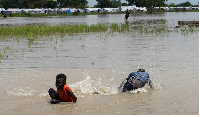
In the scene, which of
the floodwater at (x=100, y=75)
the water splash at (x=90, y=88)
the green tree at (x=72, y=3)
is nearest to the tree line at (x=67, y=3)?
the green tree at (x=72, y=3)

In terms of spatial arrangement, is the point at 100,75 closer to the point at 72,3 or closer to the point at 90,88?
the point at 90,88

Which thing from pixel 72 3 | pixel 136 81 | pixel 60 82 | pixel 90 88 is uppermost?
pixel 72 3

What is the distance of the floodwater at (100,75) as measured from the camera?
7645 mm

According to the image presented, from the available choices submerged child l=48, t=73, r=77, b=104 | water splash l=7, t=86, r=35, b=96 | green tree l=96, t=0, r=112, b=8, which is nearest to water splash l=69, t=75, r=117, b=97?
submerged child l=48, t=73, r=77, b=104

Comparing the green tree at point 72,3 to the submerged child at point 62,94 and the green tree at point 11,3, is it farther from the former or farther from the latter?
the submerged child at point 62,94

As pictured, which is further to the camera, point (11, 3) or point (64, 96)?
point (11, 3)

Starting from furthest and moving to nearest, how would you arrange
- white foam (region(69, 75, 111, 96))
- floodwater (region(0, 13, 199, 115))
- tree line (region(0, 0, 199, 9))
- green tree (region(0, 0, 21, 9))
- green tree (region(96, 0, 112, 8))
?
green tree (region(0, 0, 21, 9)) < green tree (region(96, 0, 112, 8)) < tree line (region(0, 0, 199, 9)) < white foam (region(69, 75, 111, 96)) < floodwater (region(0, 13, 199, 115))

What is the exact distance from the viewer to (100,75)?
11.0 metres

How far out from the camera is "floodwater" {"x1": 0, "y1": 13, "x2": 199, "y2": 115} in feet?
25.1

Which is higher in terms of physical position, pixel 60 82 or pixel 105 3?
pixel 105 3

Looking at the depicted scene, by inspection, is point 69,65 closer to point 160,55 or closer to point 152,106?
point 160,55

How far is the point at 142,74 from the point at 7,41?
12.7 metres

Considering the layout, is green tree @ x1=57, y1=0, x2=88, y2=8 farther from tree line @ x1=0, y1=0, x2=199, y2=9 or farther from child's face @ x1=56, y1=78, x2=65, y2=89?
child's face @ x1=56, y1=78, x2=65, y2=89

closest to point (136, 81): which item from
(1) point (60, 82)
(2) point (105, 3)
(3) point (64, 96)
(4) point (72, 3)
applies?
(3) point (64, 96)
